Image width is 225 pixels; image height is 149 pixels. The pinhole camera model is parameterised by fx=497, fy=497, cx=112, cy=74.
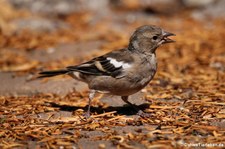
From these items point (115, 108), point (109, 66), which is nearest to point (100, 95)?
point (115, 108)

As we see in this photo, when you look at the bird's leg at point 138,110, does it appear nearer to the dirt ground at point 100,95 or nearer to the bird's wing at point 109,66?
the dirt ground at point 100,95

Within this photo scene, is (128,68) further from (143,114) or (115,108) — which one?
(115,108)

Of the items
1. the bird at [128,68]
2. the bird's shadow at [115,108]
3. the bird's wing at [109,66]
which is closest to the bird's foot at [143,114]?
the bird at [128,68]

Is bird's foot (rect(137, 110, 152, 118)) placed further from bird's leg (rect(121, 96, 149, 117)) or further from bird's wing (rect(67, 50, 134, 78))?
bird's wing (rect(67, 50, 134, 78))

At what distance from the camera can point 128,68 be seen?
20.9 feet

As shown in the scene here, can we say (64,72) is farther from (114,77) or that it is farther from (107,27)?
(107,27)

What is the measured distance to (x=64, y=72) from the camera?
7.01 m

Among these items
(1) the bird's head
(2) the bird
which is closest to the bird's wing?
(2) the bird

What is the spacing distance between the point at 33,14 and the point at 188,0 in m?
4.27

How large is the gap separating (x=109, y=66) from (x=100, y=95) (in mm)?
1184

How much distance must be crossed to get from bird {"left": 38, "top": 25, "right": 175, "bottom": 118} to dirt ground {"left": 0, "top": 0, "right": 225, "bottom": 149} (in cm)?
36

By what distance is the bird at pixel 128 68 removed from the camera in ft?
20.8

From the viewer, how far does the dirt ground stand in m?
5.45

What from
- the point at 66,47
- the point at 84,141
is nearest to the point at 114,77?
the point at 84,141
